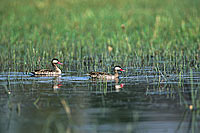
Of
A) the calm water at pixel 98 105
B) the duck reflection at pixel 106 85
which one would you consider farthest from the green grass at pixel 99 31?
the calm water at pixel 98 105

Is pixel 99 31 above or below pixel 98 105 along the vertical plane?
above

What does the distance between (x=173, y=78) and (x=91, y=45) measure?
370 inches

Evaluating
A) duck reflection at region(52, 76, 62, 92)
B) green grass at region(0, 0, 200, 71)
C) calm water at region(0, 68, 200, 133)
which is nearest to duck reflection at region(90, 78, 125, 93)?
calm water at region(0, 68, 200, 133)

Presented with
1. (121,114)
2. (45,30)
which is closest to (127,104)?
(121,114)

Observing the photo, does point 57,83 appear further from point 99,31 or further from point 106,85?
point 99,31

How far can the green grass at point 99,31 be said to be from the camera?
867 inches

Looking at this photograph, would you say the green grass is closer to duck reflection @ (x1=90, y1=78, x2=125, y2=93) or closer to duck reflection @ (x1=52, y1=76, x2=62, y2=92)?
duck reflection @ (x1=52, y1=76, x2=62, y2=92)

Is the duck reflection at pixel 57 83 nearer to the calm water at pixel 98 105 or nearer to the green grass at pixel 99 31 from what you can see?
the calm water at pixel 98 105

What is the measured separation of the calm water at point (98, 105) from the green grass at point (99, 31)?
329cm

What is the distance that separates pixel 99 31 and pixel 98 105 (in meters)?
16.7

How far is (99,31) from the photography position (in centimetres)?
2880

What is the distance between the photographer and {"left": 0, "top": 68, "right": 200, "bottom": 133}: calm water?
10.3 metres

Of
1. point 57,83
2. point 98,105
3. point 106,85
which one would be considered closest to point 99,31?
point 57,83

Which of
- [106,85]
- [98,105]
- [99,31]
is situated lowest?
[98,105]
